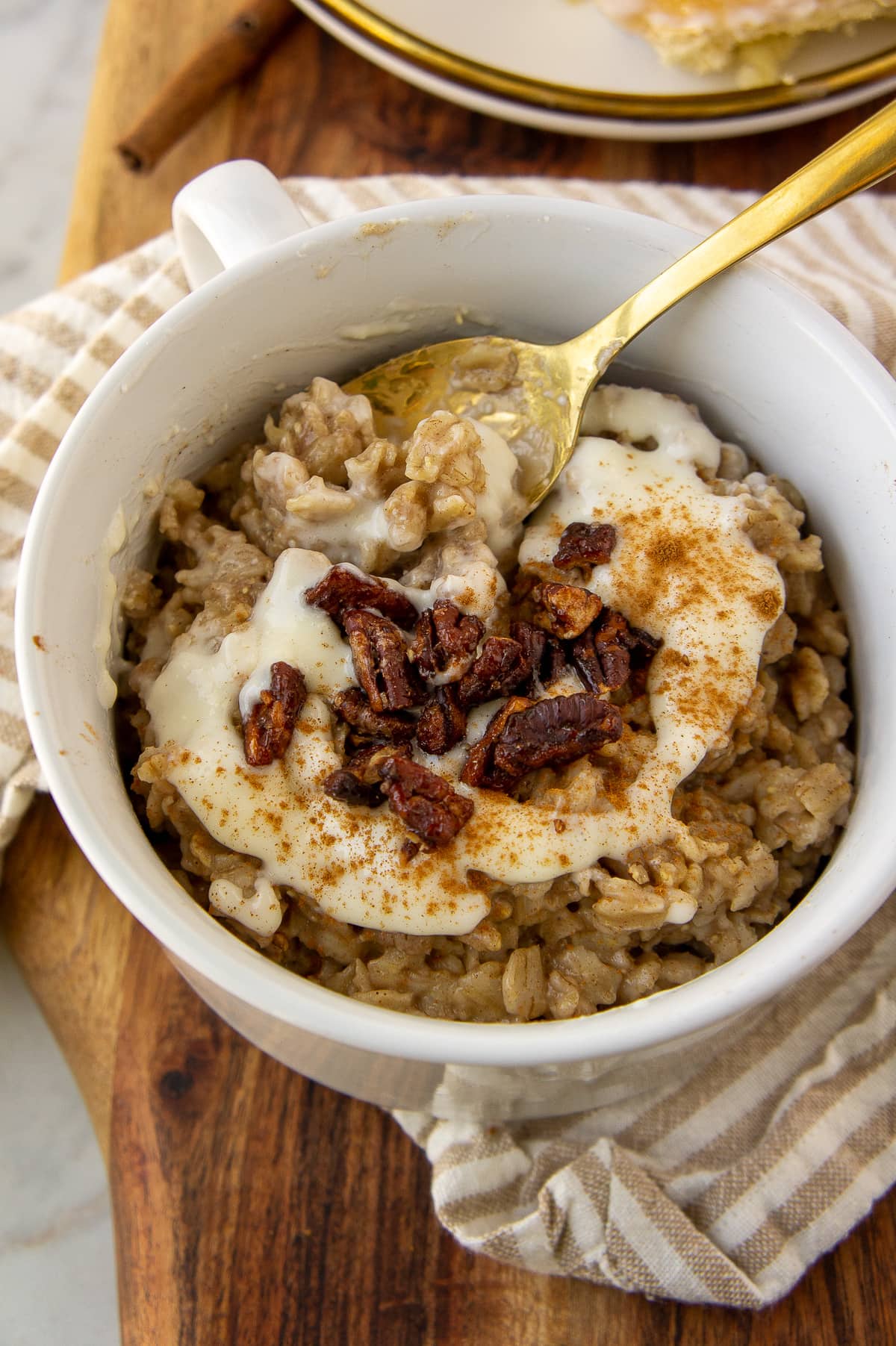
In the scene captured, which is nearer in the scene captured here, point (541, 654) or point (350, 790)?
point (350, 790)

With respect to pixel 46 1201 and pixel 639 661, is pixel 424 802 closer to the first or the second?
pixel 639 661

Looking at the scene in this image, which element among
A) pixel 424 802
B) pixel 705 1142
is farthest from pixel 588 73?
pixel 705 1142

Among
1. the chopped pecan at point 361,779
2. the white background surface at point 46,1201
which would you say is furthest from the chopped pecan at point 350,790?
the white background surface at point 46,1201

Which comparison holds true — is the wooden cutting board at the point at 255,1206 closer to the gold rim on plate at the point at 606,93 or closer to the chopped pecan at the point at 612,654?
the chopped pecan at the point at 612,654

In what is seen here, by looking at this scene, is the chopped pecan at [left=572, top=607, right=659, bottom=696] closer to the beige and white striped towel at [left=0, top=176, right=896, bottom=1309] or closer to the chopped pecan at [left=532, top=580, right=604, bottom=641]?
the chopped pecan at [left=532, top=580, right=604, bottom=641]

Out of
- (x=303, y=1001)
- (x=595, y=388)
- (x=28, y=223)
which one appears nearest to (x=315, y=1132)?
(x=303, y=1001)

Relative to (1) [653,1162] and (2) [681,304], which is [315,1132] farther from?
(2) [681,304]

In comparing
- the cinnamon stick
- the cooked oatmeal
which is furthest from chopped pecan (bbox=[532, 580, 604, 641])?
the cinnamon stick
